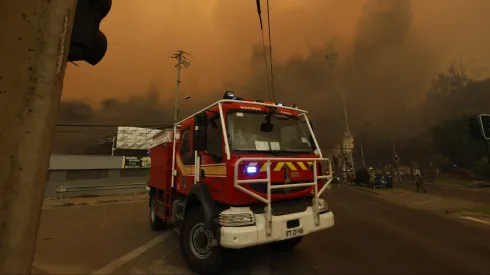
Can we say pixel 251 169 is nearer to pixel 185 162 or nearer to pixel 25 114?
pixel 185 162

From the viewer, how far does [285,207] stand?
424 centimetres

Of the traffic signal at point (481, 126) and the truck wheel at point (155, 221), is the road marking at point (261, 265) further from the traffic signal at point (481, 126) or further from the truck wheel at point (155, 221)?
the traffic signal at point (481, 126)

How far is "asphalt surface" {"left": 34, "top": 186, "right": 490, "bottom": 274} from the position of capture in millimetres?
4445

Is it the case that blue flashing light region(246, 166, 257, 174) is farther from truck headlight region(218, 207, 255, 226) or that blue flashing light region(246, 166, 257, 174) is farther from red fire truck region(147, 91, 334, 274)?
truck headlight region(218, 207, 255, 226)

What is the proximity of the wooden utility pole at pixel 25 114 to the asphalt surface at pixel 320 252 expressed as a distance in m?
3.55

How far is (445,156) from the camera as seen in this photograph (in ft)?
174

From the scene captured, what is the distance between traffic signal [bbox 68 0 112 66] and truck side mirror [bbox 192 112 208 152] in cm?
261

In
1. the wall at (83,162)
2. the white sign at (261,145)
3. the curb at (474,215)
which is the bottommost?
the curb at (474,215)

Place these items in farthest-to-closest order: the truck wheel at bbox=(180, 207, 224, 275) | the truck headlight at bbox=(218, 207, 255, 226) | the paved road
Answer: the paved road
the truck wheel at bbox=(180, 207, 224, 275)
the truck headlight at bbox=(218, 207, 255, 226)

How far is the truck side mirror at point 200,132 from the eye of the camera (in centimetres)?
441

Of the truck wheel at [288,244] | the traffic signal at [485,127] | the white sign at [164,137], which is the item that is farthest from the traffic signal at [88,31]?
the traffic signal at [485,127]

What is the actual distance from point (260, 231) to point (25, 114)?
10.4 ft

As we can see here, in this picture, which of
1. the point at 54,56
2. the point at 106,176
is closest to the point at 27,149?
the point at 54,56

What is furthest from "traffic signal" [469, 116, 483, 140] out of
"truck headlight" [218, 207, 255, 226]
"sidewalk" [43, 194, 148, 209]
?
"sidewalk" [43, 194, 148, 209]
